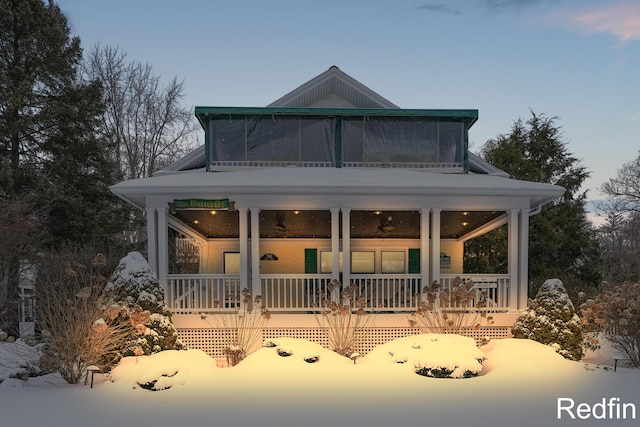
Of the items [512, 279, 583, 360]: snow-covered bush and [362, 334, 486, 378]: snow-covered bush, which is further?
[512, 279, 583, 360]: snow-covered bush

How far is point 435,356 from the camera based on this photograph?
20.8ft

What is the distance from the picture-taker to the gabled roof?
11812 mm

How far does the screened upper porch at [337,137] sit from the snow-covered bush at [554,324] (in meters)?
4.48

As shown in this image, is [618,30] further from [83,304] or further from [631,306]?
[83,304]

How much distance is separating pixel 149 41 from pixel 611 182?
102 feet

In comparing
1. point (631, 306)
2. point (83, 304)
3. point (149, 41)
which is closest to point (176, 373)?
point (83, 304)

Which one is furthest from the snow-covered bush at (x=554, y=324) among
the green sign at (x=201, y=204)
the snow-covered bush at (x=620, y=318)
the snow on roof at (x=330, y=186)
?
the green sign at (x=201, y=204)

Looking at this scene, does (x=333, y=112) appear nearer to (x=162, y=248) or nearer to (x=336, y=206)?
(x=336, y=206)

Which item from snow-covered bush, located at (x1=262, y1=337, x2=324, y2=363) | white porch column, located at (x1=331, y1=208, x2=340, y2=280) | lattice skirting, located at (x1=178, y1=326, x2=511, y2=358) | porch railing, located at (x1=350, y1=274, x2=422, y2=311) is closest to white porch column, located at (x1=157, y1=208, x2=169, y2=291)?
lattice skirting, located at (x1=178, y1=326, x2=511, y2=358)

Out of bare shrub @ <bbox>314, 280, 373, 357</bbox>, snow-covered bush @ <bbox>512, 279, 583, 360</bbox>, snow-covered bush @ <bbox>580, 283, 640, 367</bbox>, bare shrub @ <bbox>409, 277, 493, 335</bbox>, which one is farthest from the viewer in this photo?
bare shrub @ <bbox>409, 277, 493, 335</bbox>

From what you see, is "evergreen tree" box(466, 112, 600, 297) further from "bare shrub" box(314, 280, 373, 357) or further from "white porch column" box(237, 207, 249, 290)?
"white porch column" box(237, 207, 249, 290)

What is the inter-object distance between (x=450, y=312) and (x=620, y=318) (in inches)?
127

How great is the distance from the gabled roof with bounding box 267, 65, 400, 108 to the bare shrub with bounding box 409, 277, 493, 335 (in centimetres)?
656
